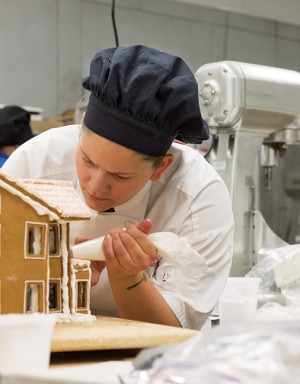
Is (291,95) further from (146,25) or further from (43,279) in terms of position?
(146,25)

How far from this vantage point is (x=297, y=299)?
6.28ft

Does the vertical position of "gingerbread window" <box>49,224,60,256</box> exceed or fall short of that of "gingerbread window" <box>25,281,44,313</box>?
it exceeds it

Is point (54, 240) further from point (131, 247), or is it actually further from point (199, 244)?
point (199, 244)

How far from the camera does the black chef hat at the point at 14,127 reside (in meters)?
3.65

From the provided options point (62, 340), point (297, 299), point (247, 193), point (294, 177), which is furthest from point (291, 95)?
point (294, 177)

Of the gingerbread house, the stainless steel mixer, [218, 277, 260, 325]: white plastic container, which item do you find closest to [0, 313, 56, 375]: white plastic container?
the gingerbread house

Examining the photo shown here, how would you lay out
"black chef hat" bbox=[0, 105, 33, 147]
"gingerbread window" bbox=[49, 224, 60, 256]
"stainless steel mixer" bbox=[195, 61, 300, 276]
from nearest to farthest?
1. "gingerbread window" bbox=[49, 224, 60, 256]
2. "stainless steel mixer" bbox=[195, 61, 300, 276]
3. "black chef hat" bbox=[0, 105, 33, 147]

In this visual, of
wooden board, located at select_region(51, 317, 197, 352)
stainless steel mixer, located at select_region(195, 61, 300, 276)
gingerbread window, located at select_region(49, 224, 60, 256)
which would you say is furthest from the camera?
stainless steel mixer, located at select_region(195, 61, 300, 276)

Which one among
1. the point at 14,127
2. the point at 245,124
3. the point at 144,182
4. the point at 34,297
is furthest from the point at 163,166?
the point at 14,127

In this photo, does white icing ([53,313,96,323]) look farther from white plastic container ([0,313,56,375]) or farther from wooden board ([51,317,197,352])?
white plastic container ([0,313,56,375])

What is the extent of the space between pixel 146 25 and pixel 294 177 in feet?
5.77

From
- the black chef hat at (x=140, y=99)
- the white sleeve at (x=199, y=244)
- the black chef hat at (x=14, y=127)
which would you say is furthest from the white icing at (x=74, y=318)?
the black chef hat at (x=14, y=127)

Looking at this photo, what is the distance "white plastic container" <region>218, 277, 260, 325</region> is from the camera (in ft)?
5.26

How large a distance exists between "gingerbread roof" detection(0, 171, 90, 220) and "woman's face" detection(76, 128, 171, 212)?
17 centimetres
